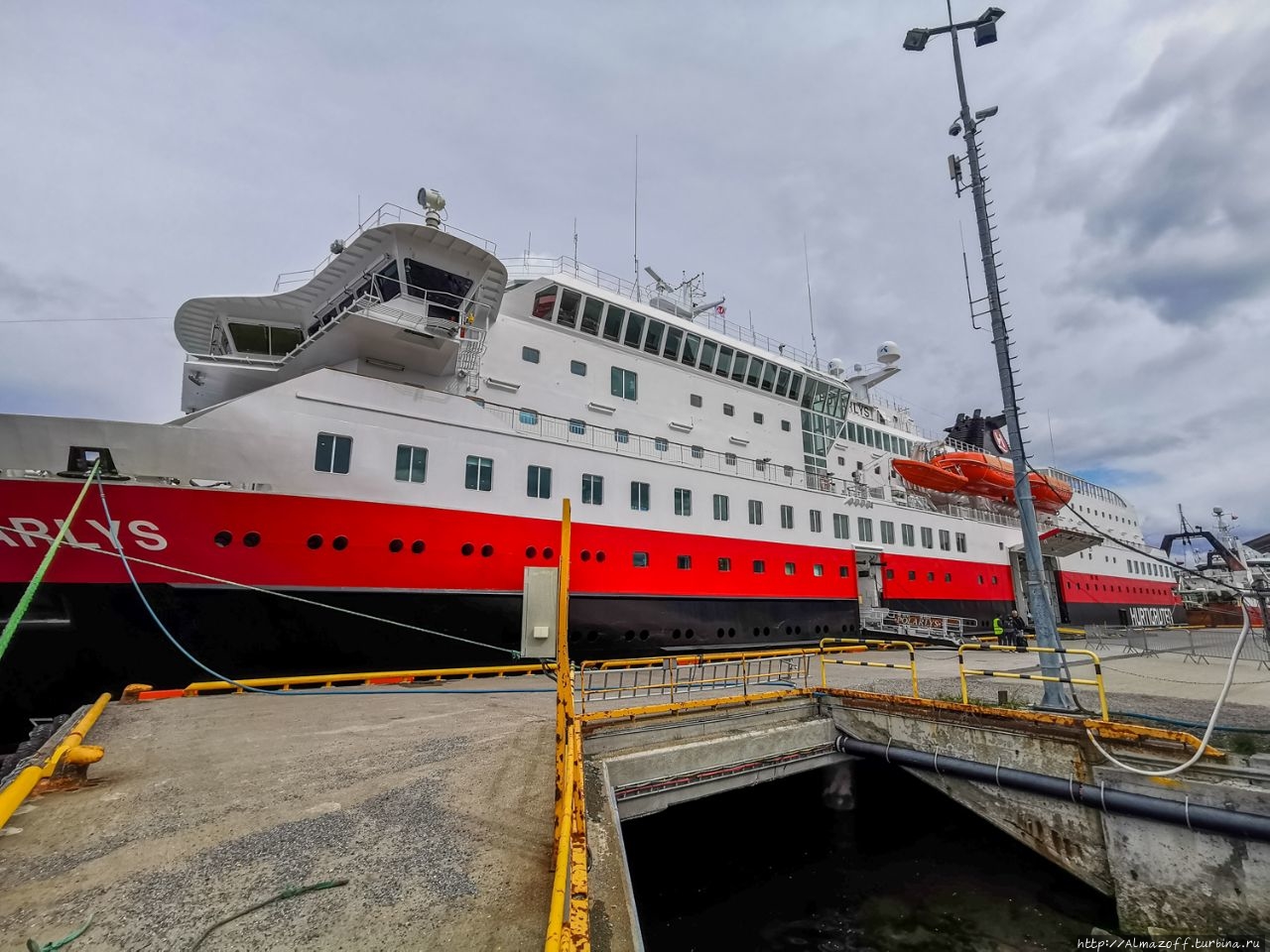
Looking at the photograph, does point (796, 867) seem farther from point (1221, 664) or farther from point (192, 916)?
point (1221, 664)

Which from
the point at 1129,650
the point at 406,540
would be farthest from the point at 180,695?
the point at 1129,650

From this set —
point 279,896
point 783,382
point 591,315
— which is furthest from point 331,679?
point 783,382

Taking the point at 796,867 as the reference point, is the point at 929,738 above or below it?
above

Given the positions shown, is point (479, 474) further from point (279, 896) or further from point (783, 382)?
point (783, 382)

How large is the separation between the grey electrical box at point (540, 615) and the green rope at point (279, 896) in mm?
1791

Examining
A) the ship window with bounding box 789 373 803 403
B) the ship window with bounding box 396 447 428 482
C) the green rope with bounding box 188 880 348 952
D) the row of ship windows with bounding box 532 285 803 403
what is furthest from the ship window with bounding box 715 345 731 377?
the green rope with bounding box 188 880 348 952

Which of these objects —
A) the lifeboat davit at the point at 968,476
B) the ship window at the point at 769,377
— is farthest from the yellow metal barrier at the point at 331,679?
the lifeboat davit at the point at 968,476

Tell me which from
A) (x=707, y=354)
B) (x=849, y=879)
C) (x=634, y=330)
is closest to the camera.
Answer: (x=849, y=879)

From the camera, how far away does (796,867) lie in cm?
753

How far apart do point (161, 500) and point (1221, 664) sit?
21.4 metres

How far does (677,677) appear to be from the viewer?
11438 millimetres

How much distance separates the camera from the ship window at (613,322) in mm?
16109

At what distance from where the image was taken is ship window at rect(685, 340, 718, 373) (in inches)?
720

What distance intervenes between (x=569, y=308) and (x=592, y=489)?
517 centimetres
